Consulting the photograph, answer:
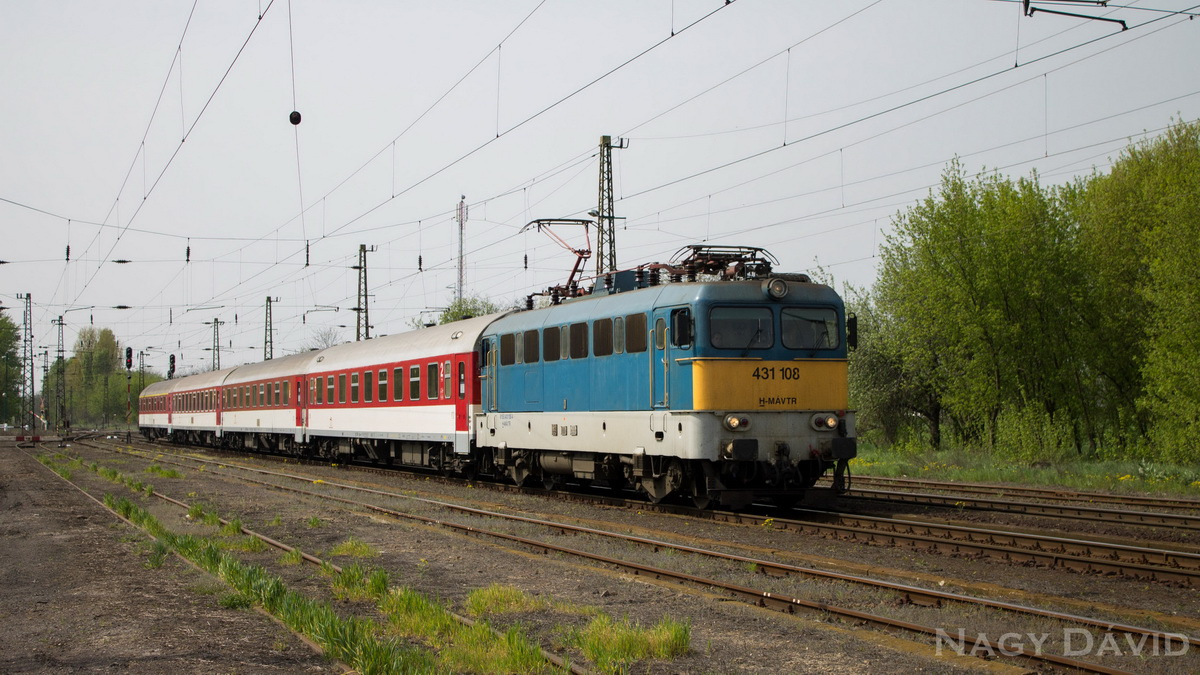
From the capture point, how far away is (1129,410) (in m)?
35.4

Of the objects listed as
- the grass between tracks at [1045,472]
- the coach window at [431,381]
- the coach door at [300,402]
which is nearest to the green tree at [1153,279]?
the grass between tracks at [1045,472]

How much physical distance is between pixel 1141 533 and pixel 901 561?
165 inches

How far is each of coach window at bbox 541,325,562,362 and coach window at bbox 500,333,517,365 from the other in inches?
54.6

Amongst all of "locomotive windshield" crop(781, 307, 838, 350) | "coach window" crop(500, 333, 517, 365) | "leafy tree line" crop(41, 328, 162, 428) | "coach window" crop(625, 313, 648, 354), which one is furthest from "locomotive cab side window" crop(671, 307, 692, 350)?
"leafy tree line" crop(41, 328, 162, 428)

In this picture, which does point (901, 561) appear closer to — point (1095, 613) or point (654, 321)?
point (1095, 613)

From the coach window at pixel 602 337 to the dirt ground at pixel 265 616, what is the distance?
4.42 m

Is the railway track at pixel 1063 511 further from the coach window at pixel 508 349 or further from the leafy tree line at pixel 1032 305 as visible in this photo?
the leafy tree line at pixel 1032 305

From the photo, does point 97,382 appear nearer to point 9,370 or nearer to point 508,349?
point 9,370

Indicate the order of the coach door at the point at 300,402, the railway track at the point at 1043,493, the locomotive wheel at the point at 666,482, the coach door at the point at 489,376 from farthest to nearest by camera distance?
the coach door at the point at 300,402
the coach door at the point at 489,376
the railway track at the point at 1043,493
the locomotive wheel at the point at 666,482

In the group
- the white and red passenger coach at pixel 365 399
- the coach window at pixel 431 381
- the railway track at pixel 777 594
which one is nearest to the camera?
the railway track at pixel 777 594

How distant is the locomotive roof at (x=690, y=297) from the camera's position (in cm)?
1647

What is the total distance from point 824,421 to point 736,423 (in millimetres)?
1631

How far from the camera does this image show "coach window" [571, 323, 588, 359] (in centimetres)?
1936

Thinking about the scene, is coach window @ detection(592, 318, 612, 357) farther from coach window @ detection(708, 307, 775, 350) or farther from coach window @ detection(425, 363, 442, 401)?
coach window @ detection(425, 363, 442, 401)
